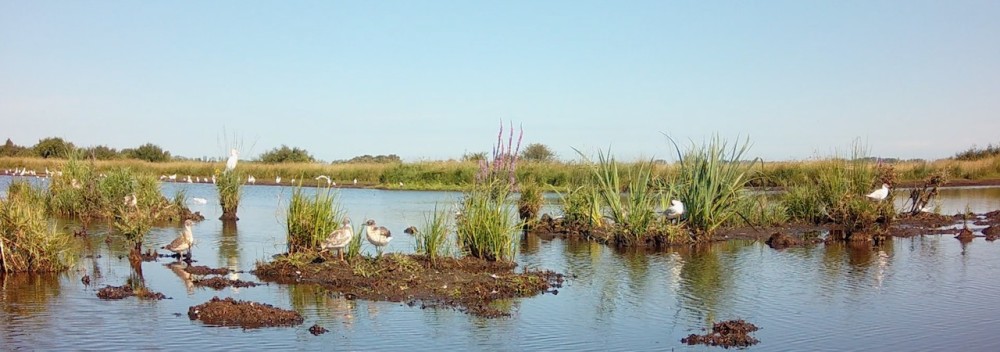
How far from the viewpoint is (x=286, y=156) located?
67.4 meters

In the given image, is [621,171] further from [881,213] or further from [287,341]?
[287,341]

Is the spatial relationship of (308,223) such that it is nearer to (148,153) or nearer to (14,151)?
(148,153)

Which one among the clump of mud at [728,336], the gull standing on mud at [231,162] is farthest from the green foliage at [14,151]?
the clump of mud at [728,336]

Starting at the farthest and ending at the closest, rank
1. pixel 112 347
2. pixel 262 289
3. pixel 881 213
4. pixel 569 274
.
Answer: pixel 881 213 < pixel 569 274 < pixel 262 289 < pixel 112 347

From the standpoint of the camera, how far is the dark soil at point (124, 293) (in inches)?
406

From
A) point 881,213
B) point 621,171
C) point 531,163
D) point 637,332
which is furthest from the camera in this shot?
point 531,163

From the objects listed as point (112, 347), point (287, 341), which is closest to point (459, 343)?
point (287, 341)

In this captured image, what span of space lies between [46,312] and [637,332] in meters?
6.08

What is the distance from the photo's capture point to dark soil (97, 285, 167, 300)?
33.9 feet

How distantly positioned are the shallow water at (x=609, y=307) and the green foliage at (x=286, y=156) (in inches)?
2047

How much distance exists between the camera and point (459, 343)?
8.41 m

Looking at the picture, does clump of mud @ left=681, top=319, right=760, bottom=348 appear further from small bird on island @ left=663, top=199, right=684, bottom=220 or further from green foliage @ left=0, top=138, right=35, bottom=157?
green foliage @ left=0, top=138, right=35, bottom=157

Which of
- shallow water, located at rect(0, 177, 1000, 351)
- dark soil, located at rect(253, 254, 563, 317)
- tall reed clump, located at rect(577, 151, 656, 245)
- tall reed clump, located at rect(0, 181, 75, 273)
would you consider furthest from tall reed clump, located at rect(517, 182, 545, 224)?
tall reed clump, located at rect(0, 181, 75, 273)

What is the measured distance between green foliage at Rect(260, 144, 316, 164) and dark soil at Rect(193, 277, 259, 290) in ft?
183
